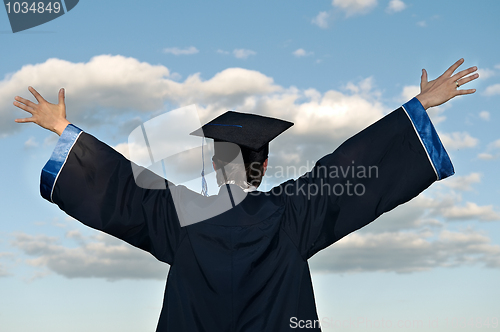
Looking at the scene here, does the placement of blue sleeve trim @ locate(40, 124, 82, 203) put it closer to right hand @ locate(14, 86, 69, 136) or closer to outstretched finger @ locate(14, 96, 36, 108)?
right hand @ locate(14, 86, 69, 136)

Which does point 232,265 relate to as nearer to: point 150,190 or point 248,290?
point 248,290

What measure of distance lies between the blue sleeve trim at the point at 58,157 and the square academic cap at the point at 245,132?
1.22m

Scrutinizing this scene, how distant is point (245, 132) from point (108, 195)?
4.87ft

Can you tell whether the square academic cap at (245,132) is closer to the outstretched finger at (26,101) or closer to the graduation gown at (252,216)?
the graduation gown at (252,216)

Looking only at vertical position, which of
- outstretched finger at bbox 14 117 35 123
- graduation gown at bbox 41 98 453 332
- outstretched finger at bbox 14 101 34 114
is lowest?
graduation gown at bbox 41 98 453 332

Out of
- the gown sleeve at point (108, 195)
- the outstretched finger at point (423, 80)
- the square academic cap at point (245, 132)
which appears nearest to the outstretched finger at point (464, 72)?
the outstretched finger at point (423, 80)

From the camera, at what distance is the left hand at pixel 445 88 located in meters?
5.11

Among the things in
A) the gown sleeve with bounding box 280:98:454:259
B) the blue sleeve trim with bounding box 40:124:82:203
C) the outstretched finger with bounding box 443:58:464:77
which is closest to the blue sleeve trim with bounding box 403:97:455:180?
the gown sleeve with bounding box 280:98:454:259

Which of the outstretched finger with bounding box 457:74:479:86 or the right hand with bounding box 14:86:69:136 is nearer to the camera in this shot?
the right hand with bounding box 14:86:69:136

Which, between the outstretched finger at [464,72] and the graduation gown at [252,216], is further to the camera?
the outstretched finger at [464,72]

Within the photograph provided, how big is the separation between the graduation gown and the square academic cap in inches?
15.0

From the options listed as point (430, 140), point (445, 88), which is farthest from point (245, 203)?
point (445, 88)

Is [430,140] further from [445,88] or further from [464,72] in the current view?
[464,72]

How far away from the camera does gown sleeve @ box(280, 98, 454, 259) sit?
192 inches
